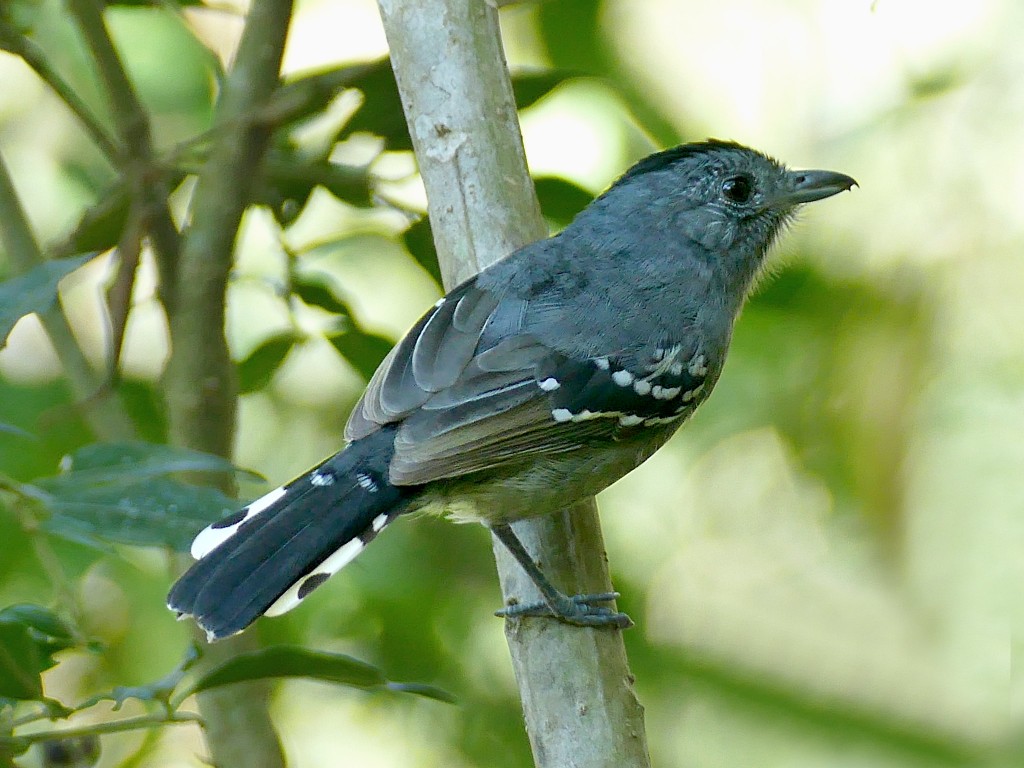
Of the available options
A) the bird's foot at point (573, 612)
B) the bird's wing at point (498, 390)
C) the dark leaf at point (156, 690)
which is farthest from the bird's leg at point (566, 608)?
the dark leaf at point (156, 690)

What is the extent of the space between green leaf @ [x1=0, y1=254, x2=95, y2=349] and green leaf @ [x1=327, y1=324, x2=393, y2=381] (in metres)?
0.90

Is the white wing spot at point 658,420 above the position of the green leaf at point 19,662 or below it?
above

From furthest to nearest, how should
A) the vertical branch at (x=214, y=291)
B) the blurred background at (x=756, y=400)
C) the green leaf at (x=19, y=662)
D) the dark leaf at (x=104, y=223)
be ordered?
the blurred background at (x=756, y=400) < the dark leaf at (x=104, y=223) < the vertical branch at (x=214, y=291) < the green leaf at (x=19, y=662)

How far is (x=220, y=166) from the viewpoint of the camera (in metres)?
2.88

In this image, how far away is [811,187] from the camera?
3.35 m

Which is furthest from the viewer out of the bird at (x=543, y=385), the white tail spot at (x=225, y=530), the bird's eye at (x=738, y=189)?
the bird's eye at (x=738, y=189)

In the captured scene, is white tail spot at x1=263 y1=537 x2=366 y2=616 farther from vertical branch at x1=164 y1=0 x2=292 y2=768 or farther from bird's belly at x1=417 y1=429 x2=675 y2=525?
vertical branch at x1=164 y1=0 x2=292 y2=768

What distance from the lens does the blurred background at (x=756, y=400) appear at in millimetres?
3871

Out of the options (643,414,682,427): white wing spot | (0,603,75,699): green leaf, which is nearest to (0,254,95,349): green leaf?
(0,603,75,699): green leaf

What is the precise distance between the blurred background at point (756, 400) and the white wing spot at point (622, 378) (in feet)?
3.37

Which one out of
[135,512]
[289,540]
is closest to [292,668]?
[135,512]

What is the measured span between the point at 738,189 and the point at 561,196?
2.15ft

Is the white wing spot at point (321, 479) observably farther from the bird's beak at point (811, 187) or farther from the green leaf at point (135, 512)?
the bird's beak at point (811, 187)

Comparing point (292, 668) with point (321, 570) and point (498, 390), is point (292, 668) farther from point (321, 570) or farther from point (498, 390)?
point (498, 390)
